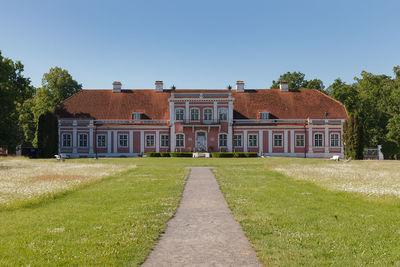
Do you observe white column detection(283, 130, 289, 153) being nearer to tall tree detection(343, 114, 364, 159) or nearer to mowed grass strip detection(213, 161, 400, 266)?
tall tree detection(343, 114, 364, 159)

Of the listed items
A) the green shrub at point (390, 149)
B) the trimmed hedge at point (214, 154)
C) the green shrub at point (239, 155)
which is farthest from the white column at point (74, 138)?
the green shrub at point (390, 149)

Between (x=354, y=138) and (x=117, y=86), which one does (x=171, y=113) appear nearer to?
(x=117, y=86)

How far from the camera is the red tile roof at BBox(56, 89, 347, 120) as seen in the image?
50.7 meters

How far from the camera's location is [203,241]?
673 cm

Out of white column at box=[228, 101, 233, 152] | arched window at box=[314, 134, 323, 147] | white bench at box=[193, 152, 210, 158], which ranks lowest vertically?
white bench at box=[193, 152, 210, 158]

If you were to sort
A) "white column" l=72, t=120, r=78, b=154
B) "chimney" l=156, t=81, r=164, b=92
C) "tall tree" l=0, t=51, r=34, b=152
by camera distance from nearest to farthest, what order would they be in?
"tall tree" l=0, t=51, r=34, b=152 → "white column" l=72, t=120, r=78, b=154 → "chimney" l=156, t=81, r=164, b=92

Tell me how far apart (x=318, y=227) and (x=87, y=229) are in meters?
5.16

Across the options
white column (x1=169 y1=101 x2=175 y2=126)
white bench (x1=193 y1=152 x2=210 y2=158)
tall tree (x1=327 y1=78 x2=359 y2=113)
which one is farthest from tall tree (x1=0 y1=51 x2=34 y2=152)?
tall tree (x1=327 y1=78 x2=359 y2=113)

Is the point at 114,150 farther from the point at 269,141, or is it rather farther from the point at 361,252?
the point at 361,252

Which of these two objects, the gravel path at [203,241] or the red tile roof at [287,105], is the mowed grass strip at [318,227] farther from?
the red tile roof at [287,105]

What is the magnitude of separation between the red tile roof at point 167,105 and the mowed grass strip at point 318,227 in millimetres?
38786

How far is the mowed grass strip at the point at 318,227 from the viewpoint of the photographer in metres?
5.81

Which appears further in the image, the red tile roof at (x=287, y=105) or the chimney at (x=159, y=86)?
the chimney at (x=159, y=86)

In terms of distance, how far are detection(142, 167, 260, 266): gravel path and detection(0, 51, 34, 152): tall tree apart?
3595 cm
